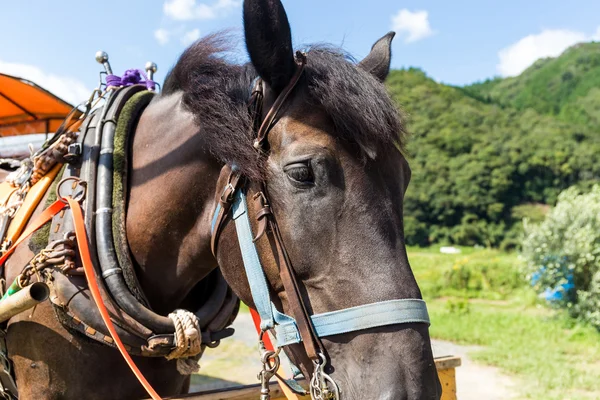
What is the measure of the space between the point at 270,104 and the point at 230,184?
0.89 feet

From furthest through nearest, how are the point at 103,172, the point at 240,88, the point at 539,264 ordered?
the point at 539,264 < the point at 103,172 < the point at 240,88

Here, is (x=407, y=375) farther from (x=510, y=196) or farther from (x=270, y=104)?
(x=510, y=196)

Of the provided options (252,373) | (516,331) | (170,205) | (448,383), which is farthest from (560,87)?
(170,205)

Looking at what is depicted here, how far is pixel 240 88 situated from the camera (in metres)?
1.61

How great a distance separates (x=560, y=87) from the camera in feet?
→ 189

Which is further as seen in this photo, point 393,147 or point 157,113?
point 157,113

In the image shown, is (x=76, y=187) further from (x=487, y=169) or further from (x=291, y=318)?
(x=487, y=169)

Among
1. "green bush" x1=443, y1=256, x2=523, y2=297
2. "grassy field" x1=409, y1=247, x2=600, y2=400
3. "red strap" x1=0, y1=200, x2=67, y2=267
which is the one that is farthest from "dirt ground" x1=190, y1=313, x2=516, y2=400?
"green bush" x1=443, y1=256, x2=523, y2=297

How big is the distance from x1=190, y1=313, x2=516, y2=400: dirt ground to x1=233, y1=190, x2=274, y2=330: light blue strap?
385 centimetres

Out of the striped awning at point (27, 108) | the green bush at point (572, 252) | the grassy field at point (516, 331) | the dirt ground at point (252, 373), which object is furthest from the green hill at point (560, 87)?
the striped awning at point (27, 108)

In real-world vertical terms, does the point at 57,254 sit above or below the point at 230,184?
below

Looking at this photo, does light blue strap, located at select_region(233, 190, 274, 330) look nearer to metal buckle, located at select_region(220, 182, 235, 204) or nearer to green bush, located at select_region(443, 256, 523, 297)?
metal buckle, located at select_region(220, 182, 235, 204)

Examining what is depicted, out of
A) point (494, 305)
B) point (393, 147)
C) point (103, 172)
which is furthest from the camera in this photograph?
point (494, 305)

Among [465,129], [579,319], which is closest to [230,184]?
[579,319]
